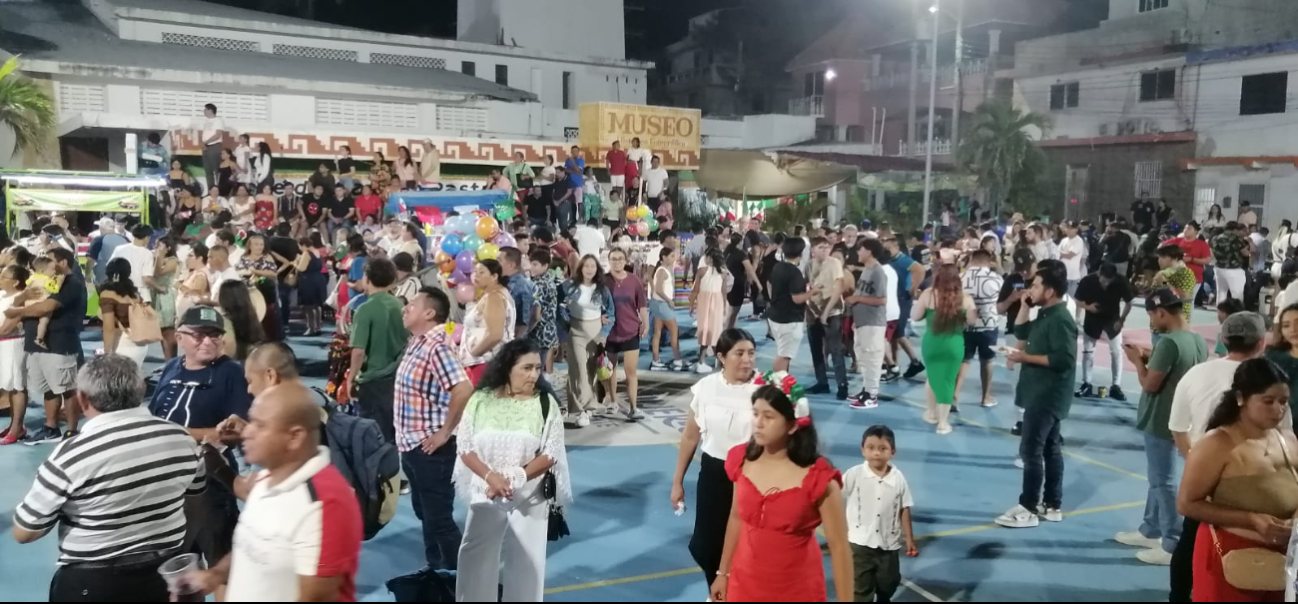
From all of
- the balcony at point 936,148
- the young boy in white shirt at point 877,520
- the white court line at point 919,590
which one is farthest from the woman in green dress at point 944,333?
the balcony at point 936,148

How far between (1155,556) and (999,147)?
31.7 metres

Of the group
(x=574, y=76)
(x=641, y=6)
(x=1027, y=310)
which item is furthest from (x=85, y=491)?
(x=641, y=6)

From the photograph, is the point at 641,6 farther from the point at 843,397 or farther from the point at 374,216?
the point at 843,397

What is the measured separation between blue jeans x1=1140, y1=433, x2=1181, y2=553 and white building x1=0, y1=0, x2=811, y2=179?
58.1 ft

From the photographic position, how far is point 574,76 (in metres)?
36.6

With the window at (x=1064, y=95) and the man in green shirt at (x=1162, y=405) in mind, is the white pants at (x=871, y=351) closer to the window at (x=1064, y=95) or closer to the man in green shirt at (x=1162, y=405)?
the man in green shirt at (x=1162, y=405)

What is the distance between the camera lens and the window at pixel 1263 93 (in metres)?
28.5

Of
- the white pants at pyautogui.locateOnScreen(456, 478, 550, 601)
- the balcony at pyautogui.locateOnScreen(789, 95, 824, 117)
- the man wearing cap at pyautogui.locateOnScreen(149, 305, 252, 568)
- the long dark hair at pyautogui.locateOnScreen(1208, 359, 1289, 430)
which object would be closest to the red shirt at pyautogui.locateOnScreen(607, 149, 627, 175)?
the man wearing cap at pyautogui.locateOnScreen(149, 305, 252, 568)

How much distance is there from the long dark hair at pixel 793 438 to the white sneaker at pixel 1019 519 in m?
3.28

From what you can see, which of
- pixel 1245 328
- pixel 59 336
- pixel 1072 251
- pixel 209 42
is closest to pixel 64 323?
pixel 59 336

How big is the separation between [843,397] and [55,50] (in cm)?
1953

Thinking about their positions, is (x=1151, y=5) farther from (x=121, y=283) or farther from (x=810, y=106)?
(x=121, y=283)

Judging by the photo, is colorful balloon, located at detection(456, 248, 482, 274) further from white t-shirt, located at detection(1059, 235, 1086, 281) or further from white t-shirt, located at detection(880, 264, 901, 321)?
white t-shirt, located at detection(1059, 235, 1086, 281)

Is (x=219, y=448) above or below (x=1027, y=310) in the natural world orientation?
below
